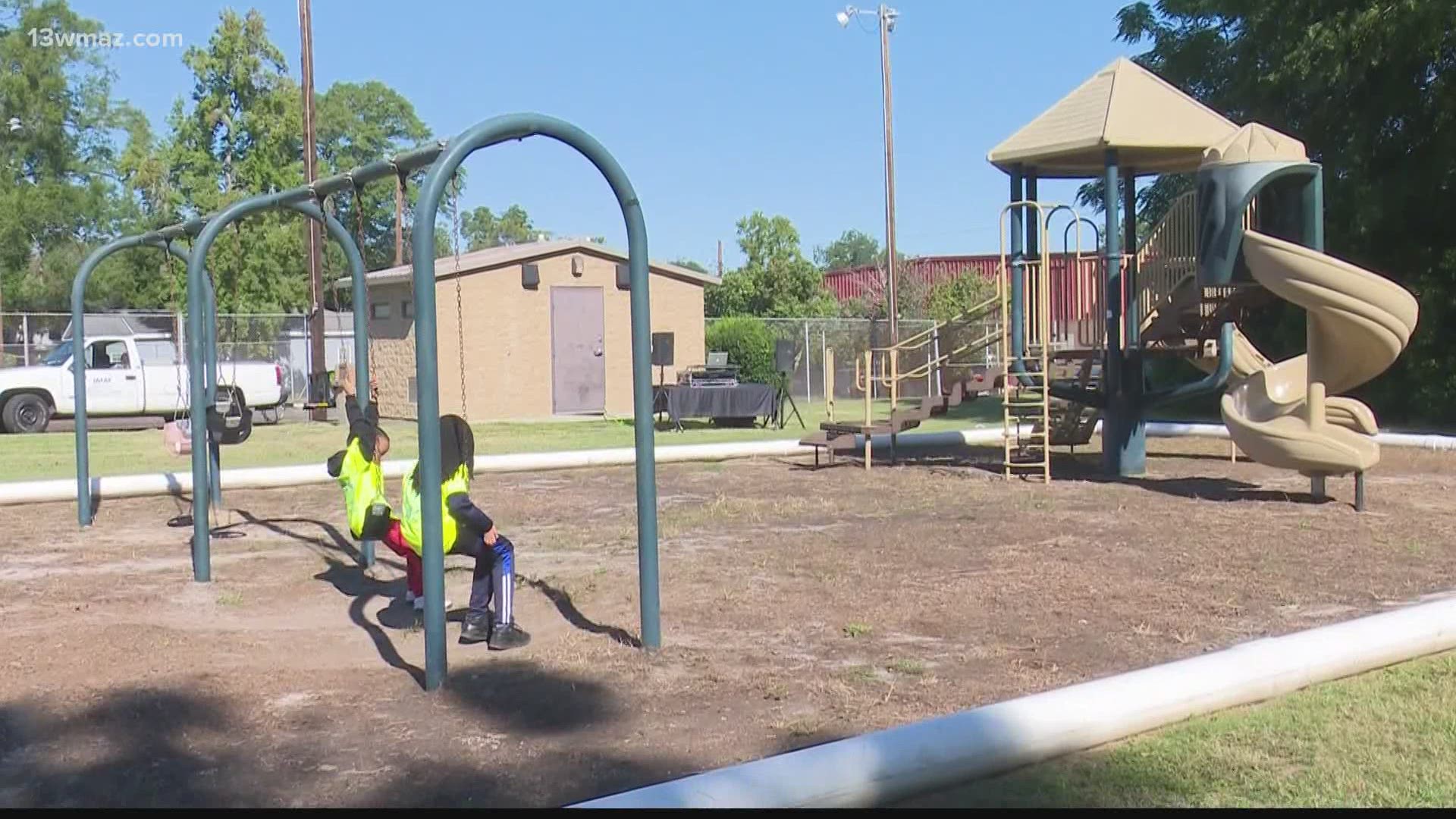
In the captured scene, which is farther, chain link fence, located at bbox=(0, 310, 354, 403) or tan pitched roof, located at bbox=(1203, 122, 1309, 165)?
chain link fence, located at bbox=(0, 310, 354, 403)

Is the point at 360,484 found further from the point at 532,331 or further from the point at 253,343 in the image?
the point at 253,343

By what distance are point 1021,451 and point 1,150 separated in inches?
1792

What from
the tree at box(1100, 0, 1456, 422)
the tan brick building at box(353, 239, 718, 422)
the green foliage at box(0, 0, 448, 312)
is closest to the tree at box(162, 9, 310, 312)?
the green foliage at box(0, 0, 448, 312)

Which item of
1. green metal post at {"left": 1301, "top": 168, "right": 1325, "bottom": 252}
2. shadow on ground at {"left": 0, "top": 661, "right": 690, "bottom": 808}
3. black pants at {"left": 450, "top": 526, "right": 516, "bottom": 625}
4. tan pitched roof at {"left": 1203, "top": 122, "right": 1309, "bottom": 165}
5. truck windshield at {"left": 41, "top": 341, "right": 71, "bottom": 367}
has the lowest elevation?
shadow on ground at {"left": 0, "top": 661, "right": 690, "bottom": 808}

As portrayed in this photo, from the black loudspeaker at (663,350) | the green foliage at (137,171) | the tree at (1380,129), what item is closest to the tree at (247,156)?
the green foliage at (137,171)

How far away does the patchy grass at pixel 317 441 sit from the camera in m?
17.7

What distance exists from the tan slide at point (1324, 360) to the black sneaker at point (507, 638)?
7589mm

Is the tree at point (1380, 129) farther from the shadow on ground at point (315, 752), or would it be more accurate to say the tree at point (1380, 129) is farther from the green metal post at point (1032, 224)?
the shadow on ground at point (315, 752)

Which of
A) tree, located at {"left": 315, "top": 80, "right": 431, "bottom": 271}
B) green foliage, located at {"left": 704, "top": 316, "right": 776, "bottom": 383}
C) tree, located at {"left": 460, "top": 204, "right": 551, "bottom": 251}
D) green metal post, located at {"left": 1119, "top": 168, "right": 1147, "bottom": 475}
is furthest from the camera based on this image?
tree, located at {"left": 460, "top": 204, "right": 551, "bottom": 251}

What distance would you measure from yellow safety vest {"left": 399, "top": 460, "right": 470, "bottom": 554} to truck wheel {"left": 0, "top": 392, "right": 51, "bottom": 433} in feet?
68.4

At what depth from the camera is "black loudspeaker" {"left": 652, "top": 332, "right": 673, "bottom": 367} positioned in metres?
25.1

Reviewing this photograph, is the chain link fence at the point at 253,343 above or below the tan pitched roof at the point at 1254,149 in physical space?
below

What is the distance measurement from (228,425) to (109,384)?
1737cm

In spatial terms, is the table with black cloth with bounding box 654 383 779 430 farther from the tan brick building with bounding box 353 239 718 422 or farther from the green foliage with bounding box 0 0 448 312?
the green foliage with bounding box 0 0 448 312
